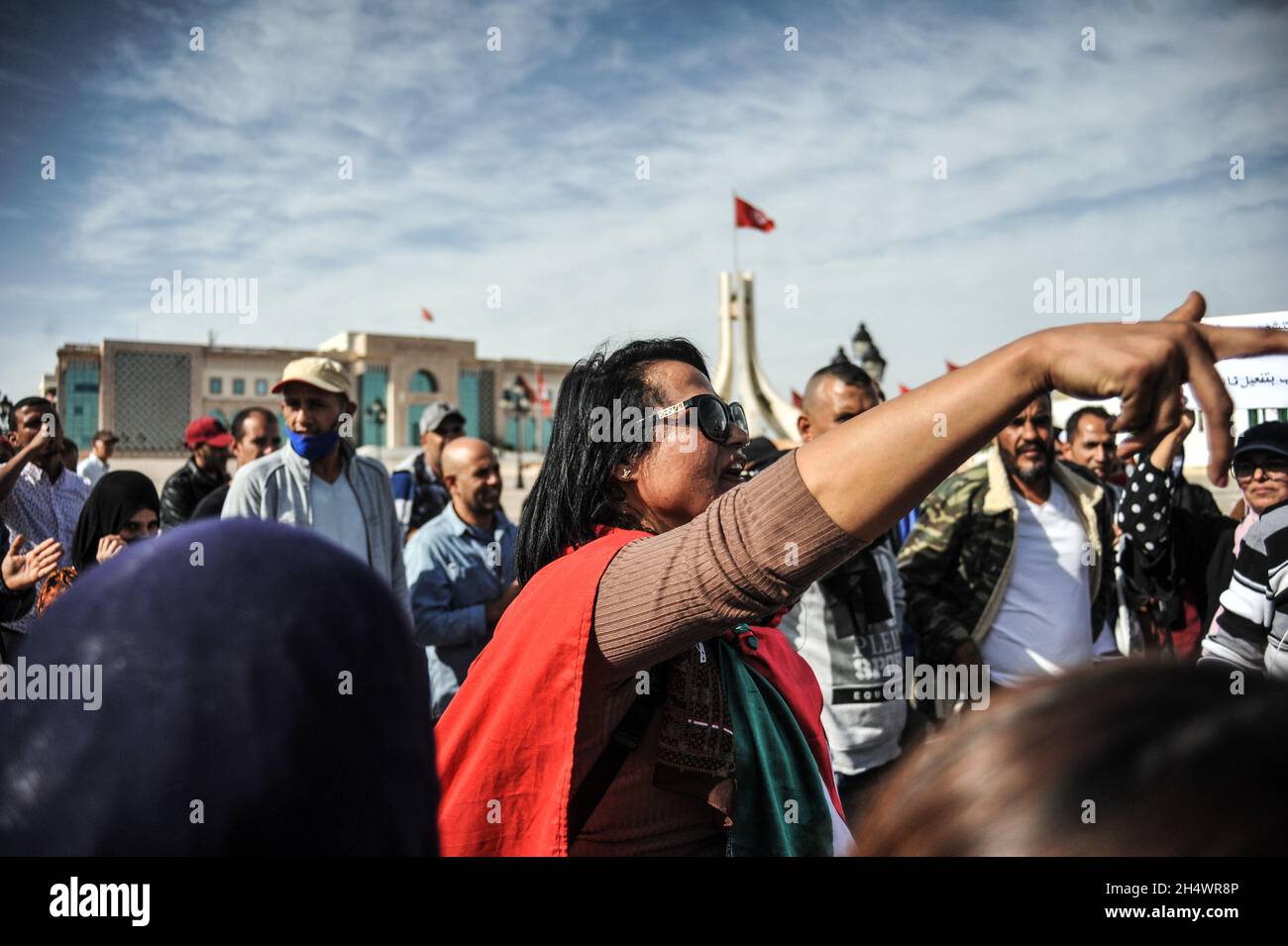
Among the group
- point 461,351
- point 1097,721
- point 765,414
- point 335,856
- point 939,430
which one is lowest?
point 335,856

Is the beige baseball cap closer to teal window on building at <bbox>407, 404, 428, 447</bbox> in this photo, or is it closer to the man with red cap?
the man with red cap

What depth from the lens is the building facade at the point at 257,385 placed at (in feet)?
175

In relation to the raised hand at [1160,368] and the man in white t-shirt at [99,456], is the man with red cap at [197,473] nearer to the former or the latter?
the raised hand at [1160,368]

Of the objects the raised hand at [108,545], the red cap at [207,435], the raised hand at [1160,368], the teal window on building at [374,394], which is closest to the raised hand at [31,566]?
the raised hand at [108,545]

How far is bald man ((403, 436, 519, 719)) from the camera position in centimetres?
376

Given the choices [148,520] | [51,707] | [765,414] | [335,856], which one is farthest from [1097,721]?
[765,414]

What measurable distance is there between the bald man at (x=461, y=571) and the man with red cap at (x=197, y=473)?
5.17 feet

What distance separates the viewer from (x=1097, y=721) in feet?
1.94

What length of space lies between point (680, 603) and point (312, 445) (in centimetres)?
294

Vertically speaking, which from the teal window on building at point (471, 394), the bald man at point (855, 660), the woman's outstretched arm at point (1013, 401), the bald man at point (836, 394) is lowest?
the bald man at point (855, 660)

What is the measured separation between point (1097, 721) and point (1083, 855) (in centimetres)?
8

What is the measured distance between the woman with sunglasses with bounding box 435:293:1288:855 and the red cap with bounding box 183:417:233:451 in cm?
392

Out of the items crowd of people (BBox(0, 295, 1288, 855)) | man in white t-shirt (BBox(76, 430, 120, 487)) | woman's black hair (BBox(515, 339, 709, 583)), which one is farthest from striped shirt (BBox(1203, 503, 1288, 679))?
man in white t-shirt (BBox(76, 430, 120, 487))
